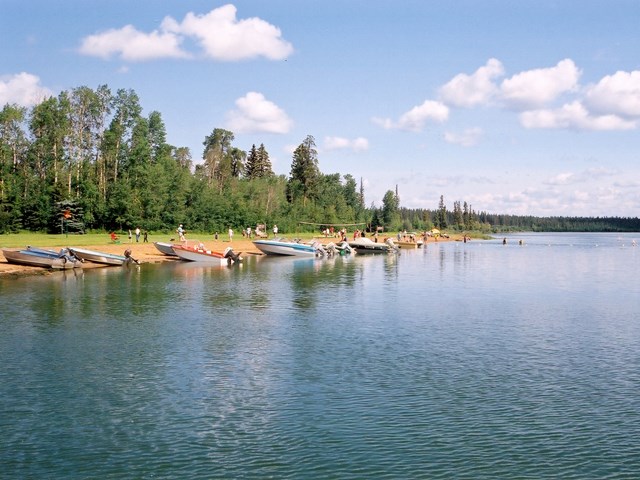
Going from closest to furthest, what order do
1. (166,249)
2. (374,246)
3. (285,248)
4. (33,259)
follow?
(33,259), (166,249), (285,248), (374,246)

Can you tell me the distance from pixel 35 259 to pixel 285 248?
3056cm

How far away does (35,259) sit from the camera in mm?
49250

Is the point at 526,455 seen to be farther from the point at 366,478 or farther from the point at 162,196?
the point at 162,196

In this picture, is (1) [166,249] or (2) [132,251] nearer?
(1) [166,249]

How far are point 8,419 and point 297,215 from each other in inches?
4457

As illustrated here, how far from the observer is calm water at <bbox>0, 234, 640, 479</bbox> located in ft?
40.2

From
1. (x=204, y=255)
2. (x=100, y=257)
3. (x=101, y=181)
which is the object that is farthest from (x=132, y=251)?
(x=101, y=181)

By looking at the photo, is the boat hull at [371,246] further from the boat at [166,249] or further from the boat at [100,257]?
the boat at [100,257]

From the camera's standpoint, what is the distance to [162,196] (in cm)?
9381

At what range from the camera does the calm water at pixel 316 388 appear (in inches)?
482

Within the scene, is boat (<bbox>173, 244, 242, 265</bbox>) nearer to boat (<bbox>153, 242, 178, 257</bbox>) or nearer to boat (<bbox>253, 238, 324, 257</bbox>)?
boat (<bbox>153, 242, 178, 257</bbox>)

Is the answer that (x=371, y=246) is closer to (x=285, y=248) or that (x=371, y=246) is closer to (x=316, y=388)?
(x=285, y=248)

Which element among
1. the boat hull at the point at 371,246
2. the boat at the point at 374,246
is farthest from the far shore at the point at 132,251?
the boat at the point at 374,246

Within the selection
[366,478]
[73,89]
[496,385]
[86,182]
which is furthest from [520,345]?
[73,89]
